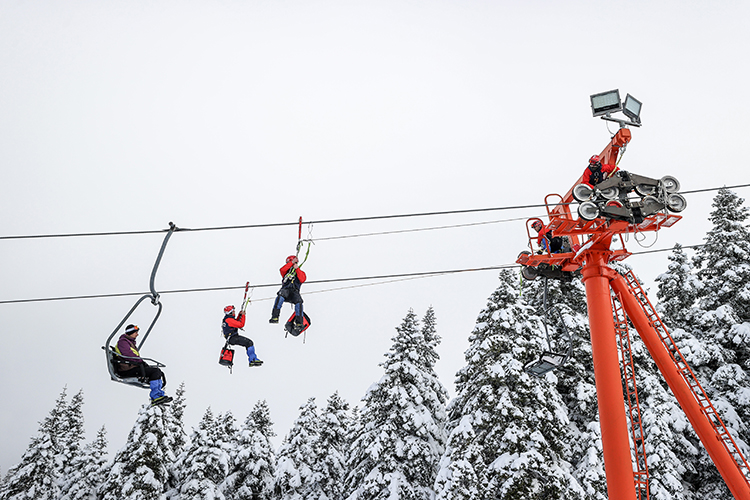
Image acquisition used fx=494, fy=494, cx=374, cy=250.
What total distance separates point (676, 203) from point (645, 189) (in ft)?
2.09

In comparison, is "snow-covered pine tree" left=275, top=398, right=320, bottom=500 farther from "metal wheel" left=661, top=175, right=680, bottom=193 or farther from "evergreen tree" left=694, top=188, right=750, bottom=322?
"metal wheel" left=661, top=175, right=680, bottom=193

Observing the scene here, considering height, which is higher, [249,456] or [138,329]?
[249,456]

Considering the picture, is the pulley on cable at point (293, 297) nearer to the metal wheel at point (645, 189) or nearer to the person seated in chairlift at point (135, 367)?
the person seated in chairlift at point (135, 367)

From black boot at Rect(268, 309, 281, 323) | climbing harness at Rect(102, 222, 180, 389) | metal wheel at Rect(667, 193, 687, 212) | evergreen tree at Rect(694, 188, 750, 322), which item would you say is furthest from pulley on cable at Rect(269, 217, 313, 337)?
evergreen tree at Rect(694, 188, 750, 322)

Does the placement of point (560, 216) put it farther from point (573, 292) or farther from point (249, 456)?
point (249, 456)

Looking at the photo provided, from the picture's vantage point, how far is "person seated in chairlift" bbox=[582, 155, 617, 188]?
10.6m

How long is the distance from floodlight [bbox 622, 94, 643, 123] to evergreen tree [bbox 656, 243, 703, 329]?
46.2 ft

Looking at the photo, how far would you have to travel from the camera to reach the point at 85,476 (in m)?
41.5

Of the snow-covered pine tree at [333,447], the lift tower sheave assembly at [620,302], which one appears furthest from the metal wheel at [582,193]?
the snow-covered pine tree at [333,447]

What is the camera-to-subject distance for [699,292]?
2180 centimetres

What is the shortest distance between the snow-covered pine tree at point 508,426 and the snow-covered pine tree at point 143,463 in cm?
2148

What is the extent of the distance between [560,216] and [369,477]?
14.3m

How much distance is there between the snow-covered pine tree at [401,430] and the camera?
20.0 meters

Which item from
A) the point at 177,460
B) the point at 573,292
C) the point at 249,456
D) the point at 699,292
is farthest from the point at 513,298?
the point at 177,460
